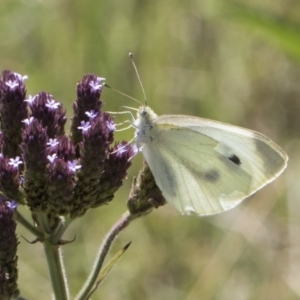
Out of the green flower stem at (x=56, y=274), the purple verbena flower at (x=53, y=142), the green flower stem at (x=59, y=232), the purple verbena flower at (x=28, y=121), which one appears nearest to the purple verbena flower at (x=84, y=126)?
the purple verbena flower at (x=53, y=142)

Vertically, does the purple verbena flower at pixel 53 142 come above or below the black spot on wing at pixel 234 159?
below

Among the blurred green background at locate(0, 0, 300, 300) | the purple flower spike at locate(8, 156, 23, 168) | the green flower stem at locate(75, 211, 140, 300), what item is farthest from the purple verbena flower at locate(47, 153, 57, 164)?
the blurred green background at locate(0, 0, 300, 300)

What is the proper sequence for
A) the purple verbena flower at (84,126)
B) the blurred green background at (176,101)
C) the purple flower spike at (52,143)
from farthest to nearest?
1. the blurred green background at (176,101)
2. the purple verbena flower at (84,126)
3. the purple flower spike at (52,143)

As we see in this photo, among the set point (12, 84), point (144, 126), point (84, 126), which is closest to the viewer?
point (84, 126)

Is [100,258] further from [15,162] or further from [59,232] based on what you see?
[15,162]

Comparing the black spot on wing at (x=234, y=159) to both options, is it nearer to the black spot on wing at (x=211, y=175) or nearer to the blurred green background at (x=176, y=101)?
the black spot on wing at (x=211, y=175)

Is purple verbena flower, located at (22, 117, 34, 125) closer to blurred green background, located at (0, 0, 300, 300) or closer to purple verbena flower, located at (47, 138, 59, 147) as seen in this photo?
purple verbena flower, located at (47, 138, 59, 147)

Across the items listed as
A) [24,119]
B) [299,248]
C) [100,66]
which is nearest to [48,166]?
[24,119]

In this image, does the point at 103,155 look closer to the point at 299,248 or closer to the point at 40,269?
the point at 40,269

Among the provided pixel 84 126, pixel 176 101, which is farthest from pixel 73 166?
pixel 176 101
